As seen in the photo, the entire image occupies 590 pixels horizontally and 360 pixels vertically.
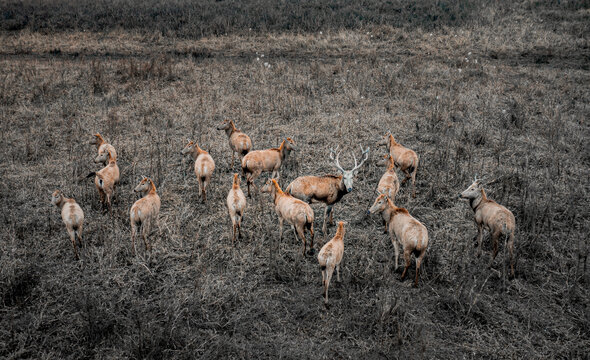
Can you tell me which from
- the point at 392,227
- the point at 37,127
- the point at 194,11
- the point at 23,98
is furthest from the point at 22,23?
the point at 392,227

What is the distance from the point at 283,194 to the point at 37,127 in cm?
877

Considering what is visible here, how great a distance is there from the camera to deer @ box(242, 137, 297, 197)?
8.66 m

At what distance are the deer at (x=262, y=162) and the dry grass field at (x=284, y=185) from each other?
551 mm

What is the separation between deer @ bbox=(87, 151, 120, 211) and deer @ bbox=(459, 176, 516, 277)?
6610mm

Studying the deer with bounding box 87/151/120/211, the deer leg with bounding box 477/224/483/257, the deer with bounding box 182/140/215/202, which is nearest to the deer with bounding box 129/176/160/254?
the deer with bounding box 87/151/120/211

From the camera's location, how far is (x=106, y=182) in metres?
7.73

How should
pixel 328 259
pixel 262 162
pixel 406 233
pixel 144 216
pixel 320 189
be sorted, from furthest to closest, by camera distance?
pixel 262 162
pixel 320 189
pixel 144 216
pixel 406 233
pixel 328 259

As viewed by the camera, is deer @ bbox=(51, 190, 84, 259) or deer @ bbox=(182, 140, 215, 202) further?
deer @ bbox=(182, 140, 215, 202)

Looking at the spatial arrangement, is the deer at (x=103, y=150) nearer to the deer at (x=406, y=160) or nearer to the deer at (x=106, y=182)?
the deer at (x=106, y=182)

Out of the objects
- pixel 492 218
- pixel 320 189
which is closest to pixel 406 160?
pixel 320 189

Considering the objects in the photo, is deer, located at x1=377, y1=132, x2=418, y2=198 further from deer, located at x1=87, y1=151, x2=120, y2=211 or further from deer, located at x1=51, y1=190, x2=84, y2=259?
deer, located at x1=51, y1=190, x2=84, y2=259

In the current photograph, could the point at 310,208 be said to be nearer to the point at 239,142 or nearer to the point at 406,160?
the point at 406,160

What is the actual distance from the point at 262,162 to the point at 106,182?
3.12 m

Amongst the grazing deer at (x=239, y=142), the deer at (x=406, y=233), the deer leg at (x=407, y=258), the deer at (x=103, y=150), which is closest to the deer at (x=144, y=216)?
the deer at (x=103, y=150)
